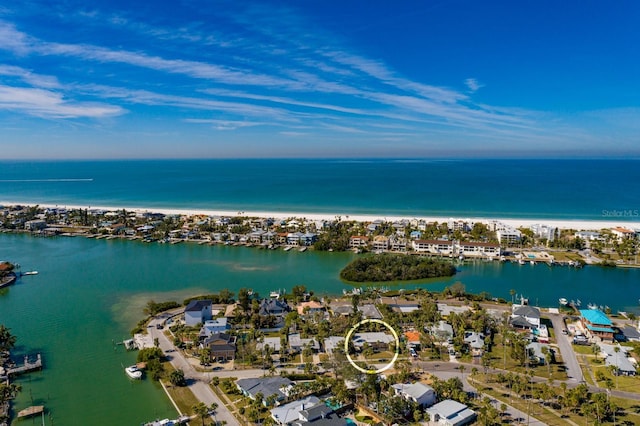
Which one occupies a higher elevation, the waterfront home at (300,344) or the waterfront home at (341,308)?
the waterfront home at (341,308)

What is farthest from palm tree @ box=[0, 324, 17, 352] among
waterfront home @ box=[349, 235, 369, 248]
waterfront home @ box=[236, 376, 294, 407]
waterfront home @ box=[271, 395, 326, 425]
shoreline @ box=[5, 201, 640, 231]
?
shoreline @ box=[5, 201, 640, 231]

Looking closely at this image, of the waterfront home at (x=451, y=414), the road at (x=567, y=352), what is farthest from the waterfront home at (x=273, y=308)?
the road at (x=567, y=352)

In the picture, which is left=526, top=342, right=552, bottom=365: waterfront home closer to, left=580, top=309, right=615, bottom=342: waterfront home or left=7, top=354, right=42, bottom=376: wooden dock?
left=580, top=309, right=615, bottom=342: waterfront home

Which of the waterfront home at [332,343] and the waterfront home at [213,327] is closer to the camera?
the waterfront home at [332,343]

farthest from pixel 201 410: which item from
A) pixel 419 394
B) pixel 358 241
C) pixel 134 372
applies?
pixel 358 241

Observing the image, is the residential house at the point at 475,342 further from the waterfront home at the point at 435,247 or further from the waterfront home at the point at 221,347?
the waterfront home at the point at 435,247

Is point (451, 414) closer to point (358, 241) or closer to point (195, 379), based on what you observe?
point (195, 379)

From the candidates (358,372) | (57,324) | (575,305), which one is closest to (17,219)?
(57,324)
